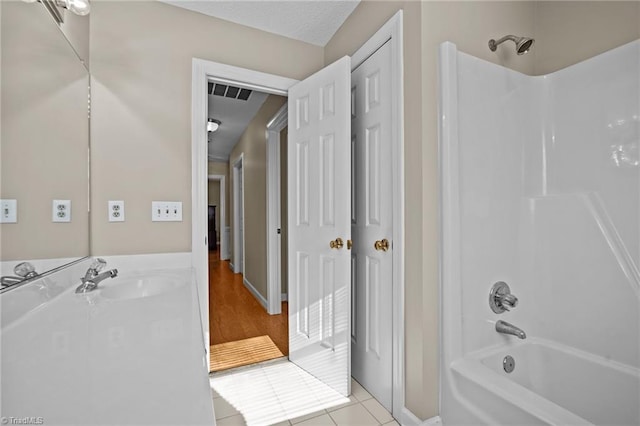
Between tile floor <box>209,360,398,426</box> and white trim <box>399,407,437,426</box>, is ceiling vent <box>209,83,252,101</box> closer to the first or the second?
tile floor <box>209,360,398,426</box>

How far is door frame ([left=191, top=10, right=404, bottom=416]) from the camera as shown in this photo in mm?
1586

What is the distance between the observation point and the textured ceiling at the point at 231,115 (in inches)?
143

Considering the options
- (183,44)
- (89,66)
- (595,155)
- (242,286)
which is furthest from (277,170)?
(595,155)

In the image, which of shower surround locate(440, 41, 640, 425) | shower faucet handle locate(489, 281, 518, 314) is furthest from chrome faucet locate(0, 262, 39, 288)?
Answer: shower faucet handle locate(489, 281, 518, 314)

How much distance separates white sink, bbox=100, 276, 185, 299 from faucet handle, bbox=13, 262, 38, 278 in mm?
262

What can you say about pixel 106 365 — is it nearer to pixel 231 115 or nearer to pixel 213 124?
pixel 213 124

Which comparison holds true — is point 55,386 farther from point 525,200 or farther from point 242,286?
point 242,286

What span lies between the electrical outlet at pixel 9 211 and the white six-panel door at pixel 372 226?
1.50 metres

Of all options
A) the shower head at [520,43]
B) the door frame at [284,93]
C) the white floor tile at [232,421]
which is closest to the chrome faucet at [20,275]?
the door frame at [284,93]

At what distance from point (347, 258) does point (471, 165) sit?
0.82m

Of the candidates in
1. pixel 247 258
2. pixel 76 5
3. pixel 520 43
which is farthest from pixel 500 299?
pixel 247 258

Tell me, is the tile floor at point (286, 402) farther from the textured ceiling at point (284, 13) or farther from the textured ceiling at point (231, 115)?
the textured ceiling at point (231, 115)

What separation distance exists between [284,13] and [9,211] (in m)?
1.85

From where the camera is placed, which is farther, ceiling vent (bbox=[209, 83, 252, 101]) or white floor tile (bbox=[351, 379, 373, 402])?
ceiling vent (bbox=[209, 83, 252, 101])
